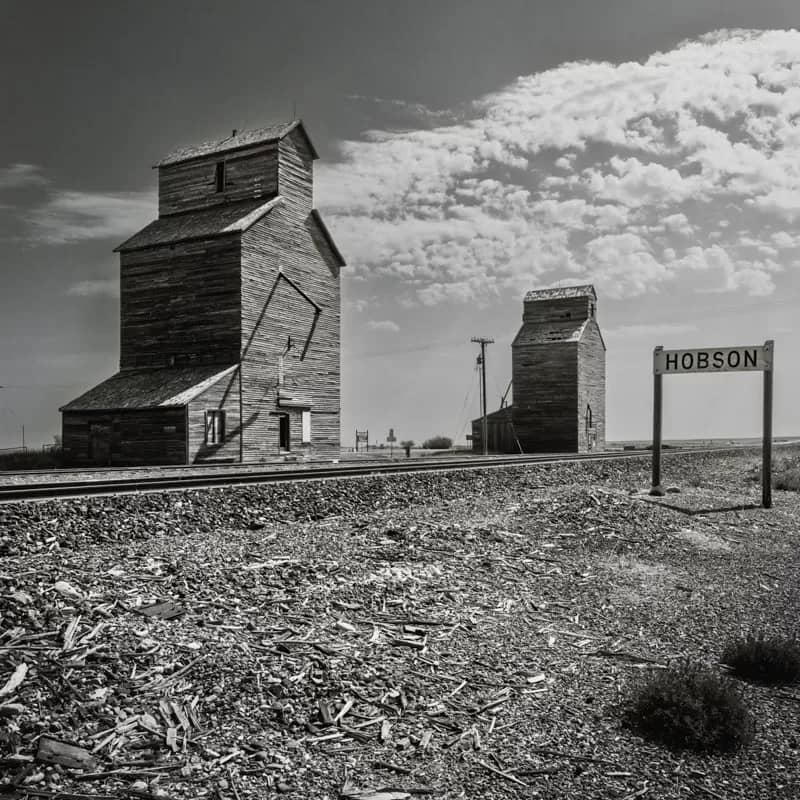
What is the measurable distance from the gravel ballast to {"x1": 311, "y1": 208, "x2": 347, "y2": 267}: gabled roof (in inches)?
936

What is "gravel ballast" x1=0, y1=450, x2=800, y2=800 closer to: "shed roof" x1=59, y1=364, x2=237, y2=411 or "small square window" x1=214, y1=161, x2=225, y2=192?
"shed roof" x1=59, y1=364, x2=237, y2=411

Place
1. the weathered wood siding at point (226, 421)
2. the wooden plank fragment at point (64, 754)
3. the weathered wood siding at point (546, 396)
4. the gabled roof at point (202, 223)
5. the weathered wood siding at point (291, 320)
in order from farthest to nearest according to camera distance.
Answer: the weathered wood siding at point (546, 396) → the gabled roof at point (202, 223) → the weathered wood siding at point (291, 320) → the weathered wood siding at point (226, 421) → the wooden plank fragment at point (64, 754)

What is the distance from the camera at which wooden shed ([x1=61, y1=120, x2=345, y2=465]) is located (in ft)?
94.1

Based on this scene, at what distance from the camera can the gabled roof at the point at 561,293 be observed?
47062 mm

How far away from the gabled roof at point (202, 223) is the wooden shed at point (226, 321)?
86mm

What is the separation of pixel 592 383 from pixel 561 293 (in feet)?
19.6

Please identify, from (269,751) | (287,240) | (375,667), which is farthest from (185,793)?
(287,240)

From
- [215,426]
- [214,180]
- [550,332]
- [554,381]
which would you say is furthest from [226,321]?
[550,332]

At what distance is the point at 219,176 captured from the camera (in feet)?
111

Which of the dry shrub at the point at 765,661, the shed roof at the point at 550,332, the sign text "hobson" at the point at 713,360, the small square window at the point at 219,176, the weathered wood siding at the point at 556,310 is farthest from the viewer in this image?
the weathered wood siding at the point at 556,310

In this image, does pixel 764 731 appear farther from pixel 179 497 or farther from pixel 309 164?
pixel 309 164

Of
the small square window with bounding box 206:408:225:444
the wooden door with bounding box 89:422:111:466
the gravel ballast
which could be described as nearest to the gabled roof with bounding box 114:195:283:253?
the small square window with bounding box 206:408:225:444

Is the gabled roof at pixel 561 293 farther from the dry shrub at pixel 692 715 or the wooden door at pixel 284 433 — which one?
the dry shrub at pixel 692 715

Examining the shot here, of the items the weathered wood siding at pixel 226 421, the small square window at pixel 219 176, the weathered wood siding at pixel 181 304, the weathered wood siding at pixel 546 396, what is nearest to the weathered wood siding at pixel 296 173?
the small square window at pixel 219 176
